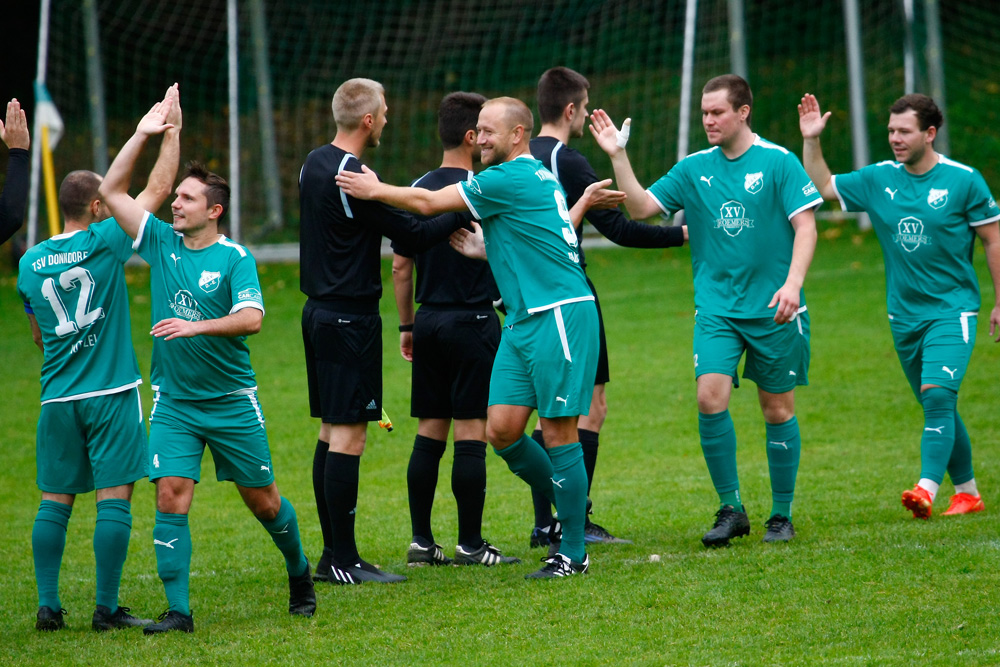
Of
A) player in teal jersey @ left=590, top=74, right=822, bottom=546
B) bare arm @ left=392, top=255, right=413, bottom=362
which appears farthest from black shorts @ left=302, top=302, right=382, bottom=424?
player in teal jersey @ left=590, top=74, right=822, bottom=546

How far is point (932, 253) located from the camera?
256 inches

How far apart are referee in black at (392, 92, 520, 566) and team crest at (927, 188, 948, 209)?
Answer: 247cm

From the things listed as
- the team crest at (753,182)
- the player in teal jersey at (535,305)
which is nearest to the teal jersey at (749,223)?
the team crest at (753,182)

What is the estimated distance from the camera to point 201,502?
328 inches

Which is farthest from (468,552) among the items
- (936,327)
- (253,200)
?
(253,200)

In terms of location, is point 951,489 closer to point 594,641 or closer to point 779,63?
point 594,641

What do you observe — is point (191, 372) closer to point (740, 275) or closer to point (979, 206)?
point (740, 275)

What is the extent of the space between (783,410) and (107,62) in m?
18.6

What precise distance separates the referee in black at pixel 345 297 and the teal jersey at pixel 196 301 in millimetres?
676

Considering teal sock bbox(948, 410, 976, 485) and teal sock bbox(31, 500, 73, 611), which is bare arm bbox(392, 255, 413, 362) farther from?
teal sock bbox(948, 410, 976, 485)

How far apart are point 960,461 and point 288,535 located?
153 inches

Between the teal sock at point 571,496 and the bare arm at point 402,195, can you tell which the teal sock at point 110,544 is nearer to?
the bare arm at point 402,195

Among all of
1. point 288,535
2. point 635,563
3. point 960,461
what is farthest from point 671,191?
point 288,535

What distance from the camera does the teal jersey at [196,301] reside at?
16.5ft
